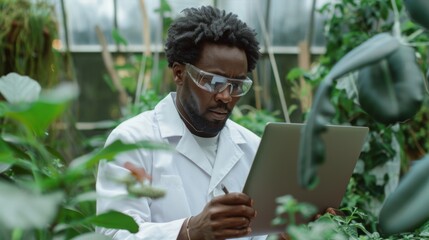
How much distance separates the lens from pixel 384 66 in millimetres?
1168

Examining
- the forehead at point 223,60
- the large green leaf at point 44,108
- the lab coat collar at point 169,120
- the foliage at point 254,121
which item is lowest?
the foliage at point 254,121

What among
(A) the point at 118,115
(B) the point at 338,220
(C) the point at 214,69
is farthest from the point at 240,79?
(A) the point at 118,115

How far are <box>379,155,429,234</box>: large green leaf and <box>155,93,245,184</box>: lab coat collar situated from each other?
4.41 feet

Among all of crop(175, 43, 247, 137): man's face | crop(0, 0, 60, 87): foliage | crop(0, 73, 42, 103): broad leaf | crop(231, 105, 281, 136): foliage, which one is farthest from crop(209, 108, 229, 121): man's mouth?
crop(0, 0, 60, 87): foliage

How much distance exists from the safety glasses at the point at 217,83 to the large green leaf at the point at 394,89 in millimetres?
1226

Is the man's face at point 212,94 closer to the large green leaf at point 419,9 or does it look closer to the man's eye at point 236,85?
the man's eye at point 236,85

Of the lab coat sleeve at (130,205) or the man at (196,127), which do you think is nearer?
the lab coat sleeve at (130,205)

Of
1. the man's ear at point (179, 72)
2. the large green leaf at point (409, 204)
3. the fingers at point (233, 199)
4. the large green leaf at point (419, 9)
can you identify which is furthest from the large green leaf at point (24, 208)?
the man's ear at point (179, 72)

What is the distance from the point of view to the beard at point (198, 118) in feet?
7.98

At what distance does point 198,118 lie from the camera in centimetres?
245

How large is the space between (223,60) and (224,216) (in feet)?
2.14

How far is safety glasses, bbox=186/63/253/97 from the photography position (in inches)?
93.7

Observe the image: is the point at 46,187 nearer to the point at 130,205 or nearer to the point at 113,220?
the point at 113,220

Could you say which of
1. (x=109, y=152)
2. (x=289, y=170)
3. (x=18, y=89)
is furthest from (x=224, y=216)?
(x=109, y=152)
